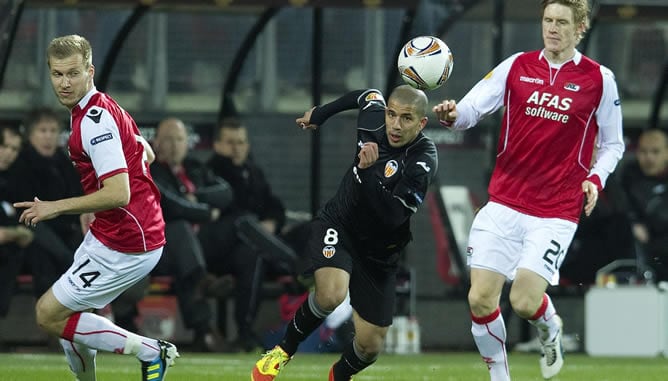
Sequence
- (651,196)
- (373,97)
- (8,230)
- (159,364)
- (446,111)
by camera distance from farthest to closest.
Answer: (651,196), (8,230), (373,97), (446,111), (159,364)

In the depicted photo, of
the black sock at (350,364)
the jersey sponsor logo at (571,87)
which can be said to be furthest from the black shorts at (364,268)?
the jersey sponsor logo at (571,87)

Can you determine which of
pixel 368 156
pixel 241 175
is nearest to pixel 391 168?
pixel 368 156

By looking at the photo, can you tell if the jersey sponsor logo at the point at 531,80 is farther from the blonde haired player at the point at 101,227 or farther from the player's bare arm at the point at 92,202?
the player's bare arm at the point at 92,202

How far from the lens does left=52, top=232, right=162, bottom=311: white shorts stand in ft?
22.4

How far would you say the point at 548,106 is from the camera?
7.82m

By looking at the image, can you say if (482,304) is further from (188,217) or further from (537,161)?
(188,217)

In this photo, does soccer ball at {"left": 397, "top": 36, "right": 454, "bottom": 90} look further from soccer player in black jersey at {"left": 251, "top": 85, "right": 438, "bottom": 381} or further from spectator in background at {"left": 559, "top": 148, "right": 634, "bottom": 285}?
spectator in background at {"left": 559, "top": 148, "right": 634, "bottom": 285}

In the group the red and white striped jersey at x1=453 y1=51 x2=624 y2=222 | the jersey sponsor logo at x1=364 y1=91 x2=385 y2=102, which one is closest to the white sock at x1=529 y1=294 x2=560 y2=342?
the red and white striped jersey at x1=453 y1=51 x2=624 y2=222

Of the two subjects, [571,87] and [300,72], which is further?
[300,72]

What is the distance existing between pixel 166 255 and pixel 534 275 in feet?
15.6

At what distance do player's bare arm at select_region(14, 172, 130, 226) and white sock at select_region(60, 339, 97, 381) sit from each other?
760 mm

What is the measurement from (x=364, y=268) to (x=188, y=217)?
13.4 ft

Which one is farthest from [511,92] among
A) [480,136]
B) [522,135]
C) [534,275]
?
[480,136]

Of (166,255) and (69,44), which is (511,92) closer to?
(69,44)
